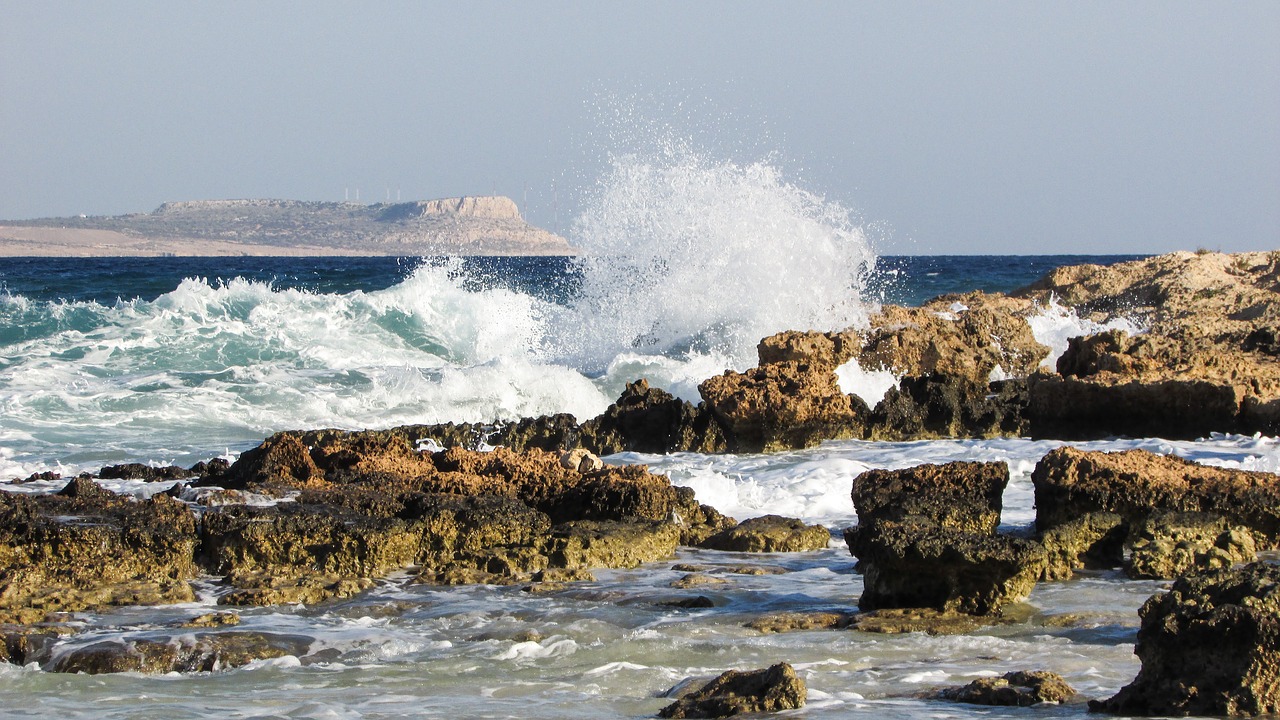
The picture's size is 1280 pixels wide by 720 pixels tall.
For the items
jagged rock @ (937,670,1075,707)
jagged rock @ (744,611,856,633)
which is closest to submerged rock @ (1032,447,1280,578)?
jagged rock @ (744,611,856,633)

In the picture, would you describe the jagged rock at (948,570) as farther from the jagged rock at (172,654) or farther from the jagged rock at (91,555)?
the jagged rock at (91,555)

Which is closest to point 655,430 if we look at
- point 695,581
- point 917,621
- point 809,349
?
point 809,349

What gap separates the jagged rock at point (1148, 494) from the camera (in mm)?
6043

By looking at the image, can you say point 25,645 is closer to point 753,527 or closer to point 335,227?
point 753,527

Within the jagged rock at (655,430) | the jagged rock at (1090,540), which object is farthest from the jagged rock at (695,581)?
the jagged rock at (655,430)

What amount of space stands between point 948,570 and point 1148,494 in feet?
5.16

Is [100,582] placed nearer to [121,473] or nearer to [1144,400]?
[121,473]

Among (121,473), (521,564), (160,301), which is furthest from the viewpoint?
(160,301)

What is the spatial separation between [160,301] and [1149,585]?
19.4 meters

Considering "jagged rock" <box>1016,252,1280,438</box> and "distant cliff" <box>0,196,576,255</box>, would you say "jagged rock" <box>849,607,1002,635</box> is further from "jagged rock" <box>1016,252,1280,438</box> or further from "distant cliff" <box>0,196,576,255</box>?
"distant cliff" <box>0,196,576,255</box>

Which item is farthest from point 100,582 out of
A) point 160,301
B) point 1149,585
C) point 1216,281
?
point 160,301

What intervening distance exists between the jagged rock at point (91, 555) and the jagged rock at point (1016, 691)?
119 inches

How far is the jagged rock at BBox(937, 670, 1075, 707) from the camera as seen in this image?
387 centimetres

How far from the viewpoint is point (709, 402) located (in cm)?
986
